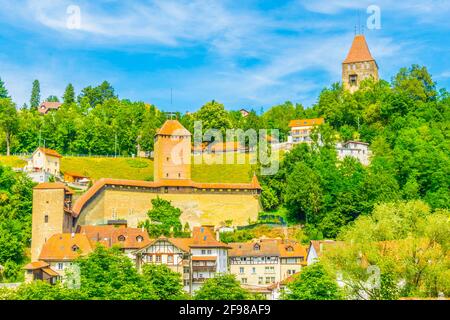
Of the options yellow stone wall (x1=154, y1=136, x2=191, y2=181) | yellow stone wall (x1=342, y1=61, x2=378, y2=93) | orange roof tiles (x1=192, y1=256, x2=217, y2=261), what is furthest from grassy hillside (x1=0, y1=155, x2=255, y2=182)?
orange roof tiles (x1=192, y1=256, x2=217, y2=261)

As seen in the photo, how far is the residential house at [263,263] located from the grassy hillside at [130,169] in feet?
68.3

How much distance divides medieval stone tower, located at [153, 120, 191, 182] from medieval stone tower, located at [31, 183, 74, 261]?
13738mm

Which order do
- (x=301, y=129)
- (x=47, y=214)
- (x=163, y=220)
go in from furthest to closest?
(x=301, y=129), (x=163, y=220), (x=47, y=214)

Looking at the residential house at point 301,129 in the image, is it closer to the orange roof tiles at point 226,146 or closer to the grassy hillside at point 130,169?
the orange roof tiles at point 226,146

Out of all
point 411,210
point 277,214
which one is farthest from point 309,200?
point 411,210

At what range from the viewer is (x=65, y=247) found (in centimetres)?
4503

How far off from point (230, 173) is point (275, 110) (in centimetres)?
1949

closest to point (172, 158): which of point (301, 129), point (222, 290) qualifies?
point (301, 129)

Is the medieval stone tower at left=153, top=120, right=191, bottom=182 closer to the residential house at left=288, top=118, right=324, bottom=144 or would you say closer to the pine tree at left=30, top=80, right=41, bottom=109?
the residential house at left=288, top=118, right=324, bottom=144

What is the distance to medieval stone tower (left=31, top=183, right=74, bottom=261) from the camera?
156 feet

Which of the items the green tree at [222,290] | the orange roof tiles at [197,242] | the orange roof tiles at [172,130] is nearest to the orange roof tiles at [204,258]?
the orange roof tiles at [197,242]

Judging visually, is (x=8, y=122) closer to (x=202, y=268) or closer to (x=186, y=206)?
(x=186, y=206)

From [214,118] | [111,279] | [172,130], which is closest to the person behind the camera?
[111,279]

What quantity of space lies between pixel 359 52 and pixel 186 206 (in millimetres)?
38116
